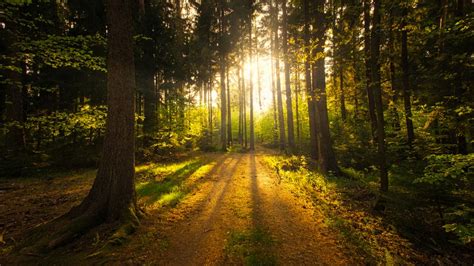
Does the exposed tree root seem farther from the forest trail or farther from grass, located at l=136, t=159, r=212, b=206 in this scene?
grass, located at l=136, t=159, r=212, b=206

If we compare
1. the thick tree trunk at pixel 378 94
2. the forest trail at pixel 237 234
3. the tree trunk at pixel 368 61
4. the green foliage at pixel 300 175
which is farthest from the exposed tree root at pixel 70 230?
the tree trunk at pixel 368 61

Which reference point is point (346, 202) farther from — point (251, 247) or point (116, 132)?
point (116, 132)

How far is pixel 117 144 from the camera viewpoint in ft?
19.4

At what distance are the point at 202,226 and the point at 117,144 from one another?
3004mm

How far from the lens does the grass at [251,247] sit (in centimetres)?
438

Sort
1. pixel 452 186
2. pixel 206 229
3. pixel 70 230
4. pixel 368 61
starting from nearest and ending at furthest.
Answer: pixel 70 230
pixel 206 229
pixel 452 186
pixel 368 61

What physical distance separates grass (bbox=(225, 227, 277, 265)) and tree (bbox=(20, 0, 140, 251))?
2502 millimetres

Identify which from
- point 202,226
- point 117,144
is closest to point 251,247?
point 202,226

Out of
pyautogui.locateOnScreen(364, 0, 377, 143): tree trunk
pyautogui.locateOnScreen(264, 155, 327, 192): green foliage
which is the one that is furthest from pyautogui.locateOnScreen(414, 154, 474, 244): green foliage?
pyautogui.locateOnScreen(264, 155, 327, 192): green foliage

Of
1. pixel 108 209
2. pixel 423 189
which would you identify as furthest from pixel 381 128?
pixel 108 209

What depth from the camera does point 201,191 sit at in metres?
8.98

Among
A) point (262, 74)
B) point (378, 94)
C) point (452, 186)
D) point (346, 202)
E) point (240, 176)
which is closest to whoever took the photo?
point (452, 186)

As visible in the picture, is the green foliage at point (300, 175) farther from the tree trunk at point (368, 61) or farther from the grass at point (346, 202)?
the tree trunk at point (368, 61)

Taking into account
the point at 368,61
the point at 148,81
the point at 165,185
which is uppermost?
the point at 148,81
